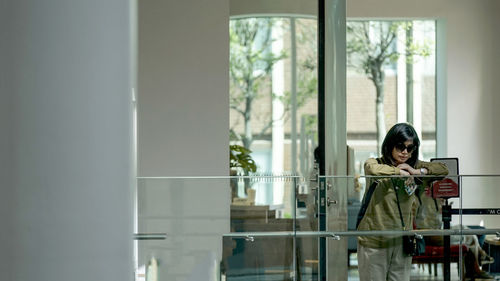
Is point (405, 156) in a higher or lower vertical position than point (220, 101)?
lower

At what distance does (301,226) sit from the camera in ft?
11.6

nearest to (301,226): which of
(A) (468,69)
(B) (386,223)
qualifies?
(B) (386,223)

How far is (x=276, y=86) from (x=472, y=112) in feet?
10.2

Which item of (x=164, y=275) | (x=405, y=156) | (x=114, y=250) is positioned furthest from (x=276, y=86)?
(x=114, y=250)

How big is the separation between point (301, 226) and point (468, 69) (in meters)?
5.59

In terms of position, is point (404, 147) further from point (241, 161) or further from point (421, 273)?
point (241, 161)

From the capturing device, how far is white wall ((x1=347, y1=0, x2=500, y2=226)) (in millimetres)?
8461

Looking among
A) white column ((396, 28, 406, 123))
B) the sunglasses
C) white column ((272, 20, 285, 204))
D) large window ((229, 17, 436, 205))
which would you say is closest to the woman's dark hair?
the sunglasses

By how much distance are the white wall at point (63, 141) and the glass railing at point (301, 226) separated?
7.75ft

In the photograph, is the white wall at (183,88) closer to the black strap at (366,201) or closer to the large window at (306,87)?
the large window at (306,87)

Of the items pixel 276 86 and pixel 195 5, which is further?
pixel 276 86

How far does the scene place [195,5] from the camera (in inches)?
208

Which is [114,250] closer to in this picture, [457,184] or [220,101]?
[457,184]

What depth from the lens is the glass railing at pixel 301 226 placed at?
342 centimetres
